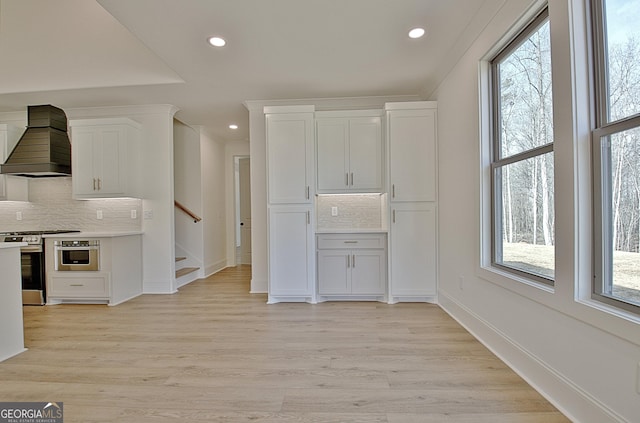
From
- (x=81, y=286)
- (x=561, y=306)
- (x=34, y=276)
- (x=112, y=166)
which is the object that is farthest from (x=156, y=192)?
(x=561, y=306)

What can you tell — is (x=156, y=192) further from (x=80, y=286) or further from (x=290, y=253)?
(x=290, y=253)

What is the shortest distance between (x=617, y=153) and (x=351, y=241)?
2594mm

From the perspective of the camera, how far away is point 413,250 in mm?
3631

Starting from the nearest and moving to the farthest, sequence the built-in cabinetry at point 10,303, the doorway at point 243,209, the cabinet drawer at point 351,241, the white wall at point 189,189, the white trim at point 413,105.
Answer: the built-in cabinetry at point 10,303, the white trim at point 413,105, the cabinet drawer at point 351,241, the white wall at point 189,189, the doorway at point 243,209

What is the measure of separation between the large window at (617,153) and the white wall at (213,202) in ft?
17.3

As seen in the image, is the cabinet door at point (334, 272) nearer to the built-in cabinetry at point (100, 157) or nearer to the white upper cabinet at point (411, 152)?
the white upper cabinet at point (411, 152)

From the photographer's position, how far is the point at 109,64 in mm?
3322

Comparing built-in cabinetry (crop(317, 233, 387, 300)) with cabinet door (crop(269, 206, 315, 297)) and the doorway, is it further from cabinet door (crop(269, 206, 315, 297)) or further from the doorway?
the doorway

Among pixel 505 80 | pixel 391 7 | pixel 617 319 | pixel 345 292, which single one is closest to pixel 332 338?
pixel 345 292

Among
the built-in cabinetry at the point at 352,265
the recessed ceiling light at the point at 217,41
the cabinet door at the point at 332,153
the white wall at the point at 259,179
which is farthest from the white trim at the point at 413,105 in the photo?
the recessed ceiling light at the point at 217,41

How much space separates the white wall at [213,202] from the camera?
555 centimetres

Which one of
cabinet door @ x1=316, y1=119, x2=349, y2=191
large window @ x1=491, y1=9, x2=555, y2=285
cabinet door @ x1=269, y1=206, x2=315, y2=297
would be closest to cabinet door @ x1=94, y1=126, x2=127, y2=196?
cabinet door @ x1=269, y1=206, x2=315, y2=297

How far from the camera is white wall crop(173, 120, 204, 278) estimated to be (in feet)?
Result: 17.9

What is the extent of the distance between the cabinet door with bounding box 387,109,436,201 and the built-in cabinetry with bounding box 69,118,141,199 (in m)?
3.49
